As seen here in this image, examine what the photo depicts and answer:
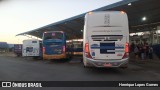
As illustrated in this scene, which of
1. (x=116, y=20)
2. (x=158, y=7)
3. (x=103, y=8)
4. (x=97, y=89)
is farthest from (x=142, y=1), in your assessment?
(x=97, y=89)

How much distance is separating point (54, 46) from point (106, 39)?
453 inches

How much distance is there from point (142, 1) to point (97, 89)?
1462 cm

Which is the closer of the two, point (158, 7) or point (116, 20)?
point (116, 20)

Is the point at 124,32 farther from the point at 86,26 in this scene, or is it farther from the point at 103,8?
the point at 103,8

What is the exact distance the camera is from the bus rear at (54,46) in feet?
85.7

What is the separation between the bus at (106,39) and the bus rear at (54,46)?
35.9 feet

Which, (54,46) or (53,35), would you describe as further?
(53,35)

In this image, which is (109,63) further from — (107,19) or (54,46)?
(54,46)

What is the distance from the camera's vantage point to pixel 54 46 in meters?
26.2

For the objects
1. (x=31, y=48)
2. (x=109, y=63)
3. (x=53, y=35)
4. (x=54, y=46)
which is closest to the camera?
(x=109, y=63)

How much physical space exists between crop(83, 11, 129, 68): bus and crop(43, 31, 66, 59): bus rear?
1094 cm

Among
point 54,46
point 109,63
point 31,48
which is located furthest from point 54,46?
point 109,63

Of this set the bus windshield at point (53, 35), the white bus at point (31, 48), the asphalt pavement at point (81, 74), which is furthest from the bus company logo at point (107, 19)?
the white bus at point (31, 48)

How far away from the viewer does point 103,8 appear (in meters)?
28.2
